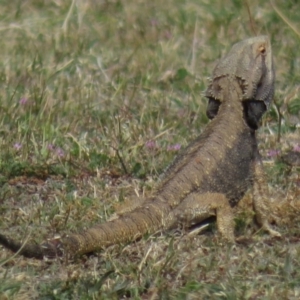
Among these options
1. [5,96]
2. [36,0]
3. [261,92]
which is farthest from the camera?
[36,0]

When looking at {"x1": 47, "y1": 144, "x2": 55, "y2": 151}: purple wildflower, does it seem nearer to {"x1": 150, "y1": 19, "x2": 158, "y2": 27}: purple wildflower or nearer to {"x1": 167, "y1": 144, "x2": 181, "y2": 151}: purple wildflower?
{"x1": 167, "y1": 144, "x2": 181, "y2": 151}: purple wildflower

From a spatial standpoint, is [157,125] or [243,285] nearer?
[243,285]

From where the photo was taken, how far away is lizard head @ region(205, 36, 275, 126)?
5.74m

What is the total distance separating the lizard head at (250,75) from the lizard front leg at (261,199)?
0.34 metres

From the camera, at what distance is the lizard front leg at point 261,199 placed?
205 inches

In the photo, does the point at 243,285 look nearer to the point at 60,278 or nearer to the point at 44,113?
the point at 60,278

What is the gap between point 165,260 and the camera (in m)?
4.50

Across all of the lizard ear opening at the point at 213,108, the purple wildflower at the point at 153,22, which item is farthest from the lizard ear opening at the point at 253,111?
the purple wildflower at the point at 153,22

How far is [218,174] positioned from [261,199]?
0.99ft

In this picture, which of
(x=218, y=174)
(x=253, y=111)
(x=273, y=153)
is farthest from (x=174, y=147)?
(x=218, y=174)

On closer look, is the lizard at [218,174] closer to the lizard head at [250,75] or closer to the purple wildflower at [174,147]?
the lizard head at [250,75]

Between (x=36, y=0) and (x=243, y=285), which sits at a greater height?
(x=36, y=0)

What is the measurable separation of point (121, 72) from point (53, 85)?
0.77 metres

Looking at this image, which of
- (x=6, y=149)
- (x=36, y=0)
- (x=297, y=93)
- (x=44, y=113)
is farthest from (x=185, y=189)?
(x=36, y=0)
